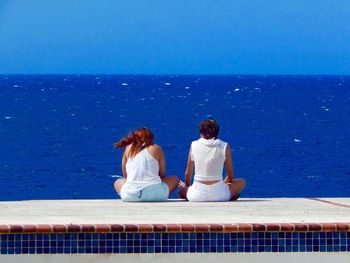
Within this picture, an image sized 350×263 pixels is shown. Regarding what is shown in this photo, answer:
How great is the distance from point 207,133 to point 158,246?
9.51ft

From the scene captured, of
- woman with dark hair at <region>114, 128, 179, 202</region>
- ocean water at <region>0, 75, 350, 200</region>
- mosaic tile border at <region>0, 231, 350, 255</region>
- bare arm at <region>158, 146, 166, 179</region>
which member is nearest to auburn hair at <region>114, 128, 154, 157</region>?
woman with dark hair at <region>114, 128, 179, 202</region>

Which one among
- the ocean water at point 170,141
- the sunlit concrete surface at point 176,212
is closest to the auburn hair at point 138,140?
the sunlit concrete surface at point 176,212

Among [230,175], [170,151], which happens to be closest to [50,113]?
[170,151]

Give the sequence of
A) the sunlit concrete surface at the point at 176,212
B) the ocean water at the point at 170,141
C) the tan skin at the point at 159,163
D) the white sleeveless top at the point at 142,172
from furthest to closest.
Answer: the ocean water at the point at 170,141
the tan skin at the point at 159,163
the white sleeveless top at the point at 142,172
the sunlit concrete surface at the point at 176,212

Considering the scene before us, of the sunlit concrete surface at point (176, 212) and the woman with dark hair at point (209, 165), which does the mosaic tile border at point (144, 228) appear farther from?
the woman with dark hair at point (209, 165)

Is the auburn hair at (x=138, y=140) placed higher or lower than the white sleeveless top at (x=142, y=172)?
higher

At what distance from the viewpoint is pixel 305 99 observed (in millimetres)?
119562

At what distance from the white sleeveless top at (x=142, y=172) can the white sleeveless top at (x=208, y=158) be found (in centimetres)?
44

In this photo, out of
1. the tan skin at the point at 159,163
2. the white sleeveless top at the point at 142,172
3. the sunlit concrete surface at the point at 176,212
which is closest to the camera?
the sunlit concrete surface at the point at 176,212

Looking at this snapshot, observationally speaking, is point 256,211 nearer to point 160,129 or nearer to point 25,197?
point 25,197

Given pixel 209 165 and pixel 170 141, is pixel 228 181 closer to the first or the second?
pixel 209 165

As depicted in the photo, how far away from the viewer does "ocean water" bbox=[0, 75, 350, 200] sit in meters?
47.0

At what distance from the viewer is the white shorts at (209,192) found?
1299 cm

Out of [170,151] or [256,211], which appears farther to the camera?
[170,151]
